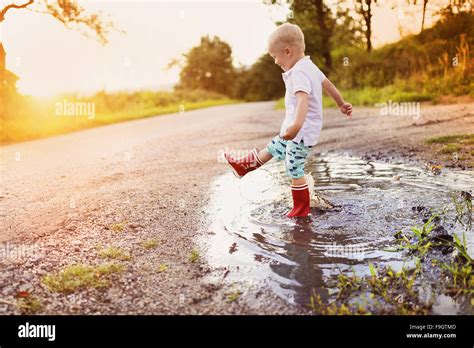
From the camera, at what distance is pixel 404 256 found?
2.49 m

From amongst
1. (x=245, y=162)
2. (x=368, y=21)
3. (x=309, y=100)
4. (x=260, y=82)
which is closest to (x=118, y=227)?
(x=245, y=162)

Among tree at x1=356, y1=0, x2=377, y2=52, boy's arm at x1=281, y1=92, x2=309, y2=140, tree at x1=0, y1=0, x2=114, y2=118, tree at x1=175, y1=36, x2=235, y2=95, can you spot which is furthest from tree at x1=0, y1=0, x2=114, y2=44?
boy's arm at x1=281, y1=92, x2=309, y2=140

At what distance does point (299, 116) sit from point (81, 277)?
1.47 metres

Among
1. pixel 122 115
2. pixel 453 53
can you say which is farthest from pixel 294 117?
pixel 122 115

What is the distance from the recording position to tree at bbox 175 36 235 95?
1215 cm

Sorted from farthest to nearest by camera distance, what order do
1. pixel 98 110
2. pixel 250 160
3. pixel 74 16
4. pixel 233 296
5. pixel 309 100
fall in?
pixel 98 110 → pixel 74 16 → pixel 250 160 → pixel 309 100 → pixel 233 296

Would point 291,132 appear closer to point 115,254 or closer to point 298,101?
point 298,101

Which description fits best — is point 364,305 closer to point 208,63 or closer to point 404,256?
point 404,256

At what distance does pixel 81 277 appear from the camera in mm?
2461

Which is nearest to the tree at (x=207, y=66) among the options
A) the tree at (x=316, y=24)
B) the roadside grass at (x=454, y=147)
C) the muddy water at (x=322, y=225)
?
the tree at (x=316, y=24)

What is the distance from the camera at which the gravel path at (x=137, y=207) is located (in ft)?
7.40

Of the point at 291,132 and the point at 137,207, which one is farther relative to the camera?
the point at 137,207

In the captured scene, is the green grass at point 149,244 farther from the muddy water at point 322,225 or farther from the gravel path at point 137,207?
the muddy water at point 322,225

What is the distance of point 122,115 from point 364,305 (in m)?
10.8
